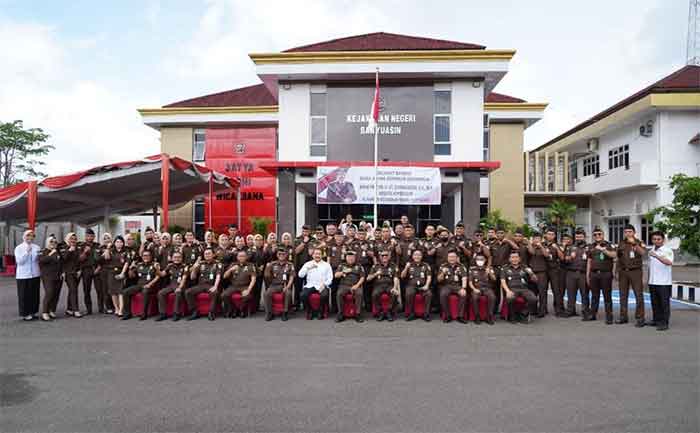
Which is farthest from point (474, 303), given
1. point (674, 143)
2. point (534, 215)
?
point (534, 215)

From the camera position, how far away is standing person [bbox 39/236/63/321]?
306 inches

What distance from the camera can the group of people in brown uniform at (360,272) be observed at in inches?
300

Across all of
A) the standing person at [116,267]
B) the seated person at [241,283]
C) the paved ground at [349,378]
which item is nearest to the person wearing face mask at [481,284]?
the paved ground at [349,378]

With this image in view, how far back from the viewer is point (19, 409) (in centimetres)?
386

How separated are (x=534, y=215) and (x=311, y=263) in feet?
75.4

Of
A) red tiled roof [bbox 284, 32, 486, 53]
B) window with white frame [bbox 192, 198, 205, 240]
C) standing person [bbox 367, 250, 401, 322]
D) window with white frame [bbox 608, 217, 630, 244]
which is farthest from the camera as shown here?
window with white frame [bbox 608, 217, 630, 244]

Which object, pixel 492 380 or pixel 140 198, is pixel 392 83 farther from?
pixel 492 380

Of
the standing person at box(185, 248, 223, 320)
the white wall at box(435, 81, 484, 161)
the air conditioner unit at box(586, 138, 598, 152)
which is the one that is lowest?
the standing person at box(185, 248, 223, 320)

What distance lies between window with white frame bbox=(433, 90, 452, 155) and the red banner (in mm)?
7158

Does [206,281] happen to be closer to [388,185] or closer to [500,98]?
[388,185]

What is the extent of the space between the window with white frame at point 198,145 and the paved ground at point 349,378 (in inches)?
676

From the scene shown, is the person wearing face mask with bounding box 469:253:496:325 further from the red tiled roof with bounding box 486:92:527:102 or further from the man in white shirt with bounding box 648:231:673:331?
the red tiled roof with bounding box 486:92:527:102

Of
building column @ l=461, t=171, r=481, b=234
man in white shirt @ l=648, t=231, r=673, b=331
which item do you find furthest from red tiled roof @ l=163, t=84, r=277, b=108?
man in white shirt @ l=648, t=231, r=673, b=331

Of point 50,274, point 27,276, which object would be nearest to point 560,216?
point 50,274
